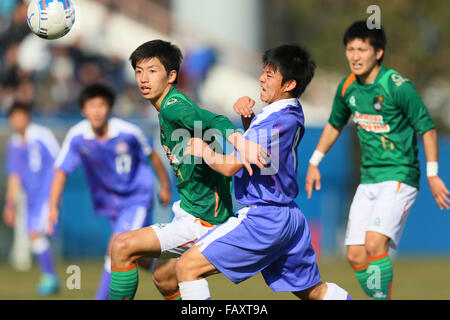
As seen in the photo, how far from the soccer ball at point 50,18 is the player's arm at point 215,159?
6.95ft

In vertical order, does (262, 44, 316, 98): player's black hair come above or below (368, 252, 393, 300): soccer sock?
above

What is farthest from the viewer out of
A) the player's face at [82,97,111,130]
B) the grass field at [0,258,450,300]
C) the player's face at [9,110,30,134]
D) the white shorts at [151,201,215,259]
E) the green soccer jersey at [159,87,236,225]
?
the player's face at [9,110,30,134]

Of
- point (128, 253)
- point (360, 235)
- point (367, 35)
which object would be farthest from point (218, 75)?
point (128, 253)

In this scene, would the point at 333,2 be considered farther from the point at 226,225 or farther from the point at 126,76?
the point at 226,225

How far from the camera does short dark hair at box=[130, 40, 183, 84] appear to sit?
618 centimetres

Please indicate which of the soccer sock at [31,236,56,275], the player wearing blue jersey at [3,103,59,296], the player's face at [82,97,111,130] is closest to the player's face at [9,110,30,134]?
the player wearing blue jersey at [3,103,59,296]

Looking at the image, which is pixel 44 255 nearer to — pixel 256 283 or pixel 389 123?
pixel 256 283

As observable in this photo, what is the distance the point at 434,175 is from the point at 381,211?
1.77 ft

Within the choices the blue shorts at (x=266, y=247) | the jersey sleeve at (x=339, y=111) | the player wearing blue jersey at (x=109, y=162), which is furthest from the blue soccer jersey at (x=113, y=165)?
the blue shorts at (x=266, y=247)

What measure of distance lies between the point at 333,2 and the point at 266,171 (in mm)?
19450

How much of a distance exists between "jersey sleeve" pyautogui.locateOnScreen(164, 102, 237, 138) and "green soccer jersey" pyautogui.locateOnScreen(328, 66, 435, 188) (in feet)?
6.02

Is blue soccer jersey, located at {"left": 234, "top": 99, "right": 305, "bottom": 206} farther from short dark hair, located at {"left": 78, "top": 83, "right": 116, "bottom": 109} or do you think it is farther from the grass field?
the grass field

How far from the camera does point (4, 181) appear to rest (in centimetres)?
1638

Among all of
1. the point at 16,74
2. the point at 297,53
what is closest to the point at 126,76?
the point at 16,74
